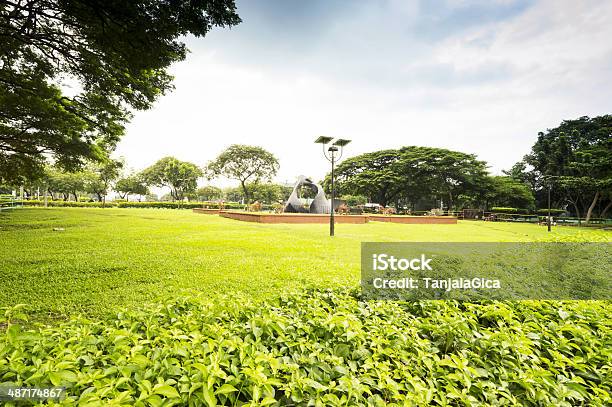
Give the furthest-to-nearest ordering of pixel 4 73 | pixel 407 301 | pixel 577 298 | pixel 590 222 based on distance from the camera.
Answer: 1. pixel 590 222
2. pixel 4 73
3. pixel 577 298
4. pixel 407 301

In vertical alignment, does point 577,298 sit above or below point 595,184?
below

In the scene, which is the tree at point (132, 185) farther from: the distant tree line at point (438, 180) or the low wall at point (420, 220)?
the low wall at point (420, 220)

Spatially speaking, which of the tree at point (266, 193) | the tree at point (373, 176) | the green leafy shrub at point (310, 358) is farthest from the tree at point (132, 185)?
the green leafy shrub at point (310, 358)

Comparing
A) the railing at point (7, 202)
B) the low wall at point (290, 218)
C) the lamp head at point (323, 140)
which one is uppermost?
the lamp head at point (323, 140)

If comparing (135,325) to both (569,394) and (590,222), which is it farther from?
(590,222)

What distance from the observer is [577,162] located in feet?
96.2

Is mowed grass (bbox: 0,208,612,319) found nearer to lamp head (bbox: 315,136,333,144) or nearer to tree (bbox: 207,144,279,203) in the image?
lamp head (bbox: 315,136,333,144)

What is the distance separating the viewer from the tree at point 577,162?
2702 centimetres

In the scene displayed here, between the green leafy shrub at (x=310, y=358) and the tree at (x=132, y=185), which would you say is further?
the tree at (x=132, y=185)

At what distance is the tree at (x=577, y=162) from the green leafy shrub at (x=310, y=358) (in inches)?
935

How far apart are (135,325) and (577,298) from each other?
4574mm

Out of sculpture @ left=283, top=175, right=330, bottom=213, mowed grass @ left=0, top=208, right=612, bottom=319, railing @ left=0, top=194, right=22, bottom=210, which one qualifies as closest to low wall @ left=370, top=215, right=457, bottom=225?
sculpture @ left=283, top=175, right=330, bottom=213

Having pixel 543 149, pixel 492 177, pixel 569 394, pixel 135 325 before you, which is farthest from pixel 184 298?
pixel 543 149

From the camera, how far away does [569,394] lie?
1.77 m
